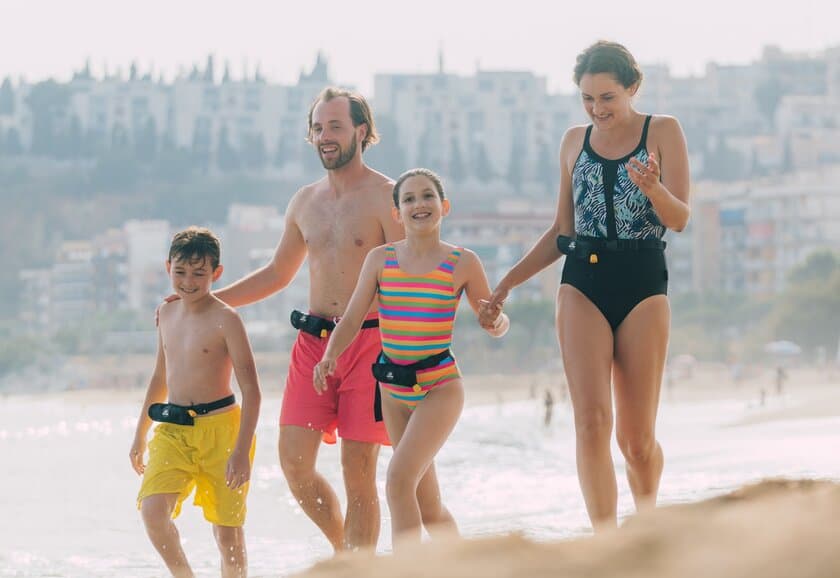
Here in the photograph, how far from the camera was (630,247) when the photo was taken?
4.58m

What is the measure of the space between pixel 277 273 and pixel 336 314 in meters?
0.46

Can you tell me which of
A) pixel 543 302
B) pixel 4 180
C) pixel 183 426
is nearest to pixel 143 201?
pixel 4 180

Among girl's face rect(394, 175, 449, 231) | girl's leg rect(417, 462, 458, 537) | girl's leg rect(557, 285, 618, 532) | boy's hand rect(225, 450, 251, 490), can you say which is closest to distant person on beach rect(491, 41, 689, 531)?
girl's leg rect(557, 285, 618, 532)

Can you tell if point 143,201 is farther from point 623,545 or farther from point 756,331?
point 623,545

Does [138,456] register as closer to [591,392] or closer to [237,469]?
[237,469]

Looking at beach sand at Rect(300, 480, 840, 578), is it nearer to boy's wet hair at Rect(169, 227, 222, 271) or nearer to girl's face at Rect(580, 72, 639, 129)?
girl's face at Rect(580, 72, 639, 129)

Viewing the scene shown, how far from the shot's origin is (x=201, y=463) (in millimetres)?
4945

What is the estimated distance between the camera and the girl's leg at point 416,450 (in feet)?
14.4

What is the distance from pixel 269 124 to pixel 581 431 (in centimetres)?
14055

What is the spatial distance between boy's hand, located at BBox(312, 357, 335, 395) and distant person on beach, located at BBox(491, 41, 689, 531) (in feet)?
1.74

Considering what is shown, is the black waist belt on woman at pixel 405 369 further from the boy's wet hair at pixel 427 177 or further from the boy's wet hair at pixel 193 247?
the boy's wet hair at pixel 193 247

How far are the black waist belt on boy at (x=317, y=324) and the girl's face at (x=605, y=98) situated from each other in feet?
3.51

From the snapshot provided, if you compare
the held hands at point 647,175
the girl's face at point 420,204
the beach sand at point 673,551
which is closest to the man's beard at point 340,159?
the girl's face at point 420,204

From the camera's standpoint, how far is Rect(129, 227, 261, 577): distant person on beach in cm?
488
